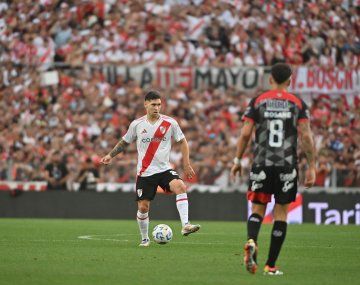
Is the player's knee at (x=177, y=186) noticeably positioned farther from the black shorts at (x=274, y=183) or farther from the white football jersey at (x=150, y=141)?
the black shorts at (x=274, y=183)

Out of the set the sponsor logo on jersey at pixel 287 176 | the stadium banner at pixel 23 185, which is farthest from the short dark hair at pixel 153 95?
the stadium banner at pixel 23 185

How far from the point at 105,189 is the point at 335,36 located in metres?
9.04

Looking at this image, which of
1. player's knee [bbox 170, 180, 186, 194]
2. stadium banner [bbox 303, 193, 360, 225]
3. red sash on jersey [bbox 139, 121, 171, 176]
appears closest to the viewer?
red sash on jersey [bbox 139, 121, 171, 176]

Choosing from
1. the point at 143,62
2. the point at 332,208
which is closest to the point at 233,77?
the point at 143,62

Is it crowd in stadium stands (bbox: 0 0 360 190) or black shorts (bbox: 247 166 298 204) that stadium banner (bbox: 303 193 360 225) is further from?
black shorts (bbox: 247 166 298 204)

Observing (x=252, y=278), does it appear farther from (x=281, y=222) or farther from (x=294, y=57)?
(x=294, y=57)

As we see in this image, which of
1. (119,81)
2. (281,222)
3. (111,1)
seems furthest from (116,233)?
(111,1)

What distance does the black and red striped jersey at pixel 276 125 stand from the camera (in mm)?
10031

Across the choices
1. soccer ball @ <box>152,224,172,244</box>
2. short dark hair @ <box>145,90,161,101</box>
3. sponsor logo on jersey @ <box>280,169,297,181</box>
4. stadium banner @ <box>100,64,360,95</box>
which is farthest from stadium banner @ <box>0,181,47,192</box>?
sponsor logo on jersey @ <box>280,169,297,181</box>

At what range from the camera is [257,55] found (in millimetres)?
28891

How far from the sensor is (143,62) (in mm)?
28719

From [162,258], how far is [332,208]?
43.6 feet

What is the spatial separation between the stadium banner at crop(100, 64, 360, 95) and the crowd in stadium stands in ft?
0.83

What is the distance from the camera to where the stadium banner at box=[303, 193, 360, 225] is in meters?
24.6
